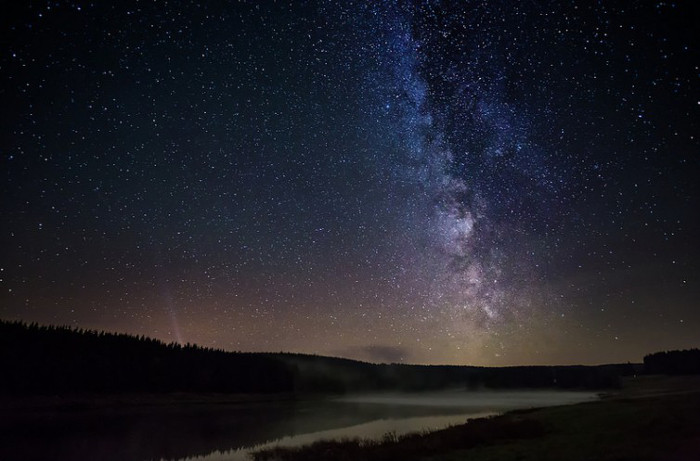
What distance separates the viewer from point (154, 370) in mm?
88250

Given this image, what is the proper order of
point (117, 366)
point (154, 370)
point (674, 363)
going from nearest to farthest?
point (117, 366)
point (154, 370)
point (674, 363)

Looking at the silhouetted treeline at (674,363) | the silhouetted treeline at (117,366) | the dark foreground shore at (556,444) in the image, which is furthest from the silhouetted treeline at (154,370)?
the dark foreground shore at (556,444)

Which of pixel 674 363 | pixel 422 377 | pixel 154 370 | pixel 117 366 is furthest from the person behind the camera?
pixel 422 377

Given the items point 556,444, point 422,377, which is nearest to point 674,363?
point 422,377

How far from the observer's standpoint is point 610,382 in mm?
110250

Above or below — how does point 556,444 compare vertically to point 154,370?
below

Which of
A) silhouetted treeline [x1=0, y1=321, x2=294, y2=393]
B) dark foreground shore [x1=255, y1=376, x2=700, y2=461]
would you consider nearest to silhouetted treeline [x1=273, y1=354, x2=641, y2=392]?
silhouetted treeline [x1=0, y1=321, x2=294, y2=393]

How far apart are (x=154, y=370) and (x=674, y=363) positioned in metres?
149

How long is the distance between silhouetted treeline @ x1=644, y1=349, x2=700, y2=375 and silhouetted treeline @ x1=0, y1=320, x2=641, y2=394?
2597cm

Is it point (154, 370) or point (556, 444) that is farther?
point (154, 370)

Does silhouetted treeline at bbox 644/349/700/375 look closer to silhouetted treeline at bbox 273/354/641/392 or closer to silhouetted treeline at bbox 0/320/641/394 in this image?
silhouetted treeline at bbox 273/354/641/392

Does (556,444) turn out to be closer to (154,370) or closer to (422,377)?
(154,370)

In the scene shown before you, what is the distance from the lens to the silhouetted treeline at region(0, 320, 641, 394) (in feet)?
225

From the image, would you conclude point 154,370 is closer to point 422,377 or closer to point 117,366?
point 117,366
